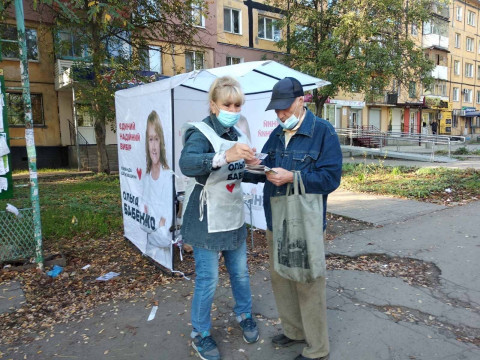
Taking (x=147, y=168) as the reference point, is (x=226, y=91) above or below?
above

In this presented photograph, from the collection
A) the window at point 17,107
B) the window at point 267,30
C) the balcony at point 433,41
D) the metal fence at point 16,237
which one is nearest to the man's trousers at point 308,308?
the metal fence at point 16,237

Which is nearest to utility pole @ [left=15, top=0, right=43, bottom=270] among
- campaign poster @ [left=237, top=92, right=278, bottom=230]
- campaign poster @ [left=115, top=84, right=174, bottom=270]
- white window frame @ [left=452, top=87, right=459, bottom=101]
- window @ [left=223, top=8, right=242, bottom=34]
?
campaign poster @ [left=115, top=84, right=174, bottom=270]

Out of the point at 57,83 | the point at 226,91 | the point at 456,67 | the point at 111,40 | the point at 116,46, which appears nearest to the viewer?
the point at 226,91

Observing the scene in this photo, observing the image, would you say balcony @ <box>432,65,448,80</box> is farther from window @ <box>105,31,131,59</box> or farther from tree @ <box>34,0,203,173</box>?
window @ <box>105,31,131,59</box>

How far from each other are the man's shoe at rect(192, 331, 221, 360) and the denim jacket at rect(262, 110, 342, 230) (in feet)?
3.74

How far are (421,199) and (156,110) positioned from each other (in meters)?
6.21

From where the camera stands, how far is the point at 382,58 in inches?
611

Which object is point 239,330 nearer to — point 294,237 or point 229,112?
point 294,237

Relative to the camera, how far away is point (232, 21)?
846 inches

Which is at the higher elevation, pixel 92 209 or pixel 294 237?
pixel 294 237

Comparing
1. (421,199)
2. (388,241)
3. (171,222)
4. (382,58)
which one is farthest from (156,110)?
(382,58)

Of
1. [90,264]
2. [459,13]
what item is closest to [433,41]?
[459,13]

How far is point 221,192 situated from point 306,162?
60 cm

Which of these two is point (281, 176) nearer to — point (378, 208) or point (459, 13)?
point (378, 208)
